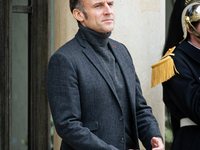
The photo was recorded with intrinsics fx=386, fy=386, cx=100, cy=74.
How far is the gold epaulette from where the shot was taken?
3.09 m

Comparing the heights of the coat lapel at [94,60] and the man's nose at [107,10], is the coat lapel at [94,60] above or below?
below

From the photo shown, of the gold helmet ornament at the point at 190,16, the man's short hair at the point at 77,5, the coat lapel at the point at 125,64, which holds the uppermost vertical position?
the man's short hair at the point at 77,5

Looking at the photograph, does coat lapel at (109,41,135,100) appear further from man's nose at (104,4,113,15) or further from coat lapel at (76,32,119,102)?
man's nose at (104,4,113,15)

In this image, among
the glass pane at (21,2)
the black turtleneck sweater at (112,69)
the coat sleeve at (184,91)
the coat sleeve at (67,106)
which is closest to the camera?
the coat sleeve at (67,106)

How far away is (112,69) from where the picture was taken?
96.4 inches

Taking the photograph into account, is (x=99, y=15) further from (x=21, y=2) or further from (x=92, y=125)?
(x=21, y=2)

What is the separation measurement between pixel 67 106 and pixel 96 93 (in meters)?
0.20

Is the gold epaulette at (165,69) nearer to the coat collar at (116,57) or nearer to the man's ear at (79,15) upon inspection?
the coat collar at (116,57)

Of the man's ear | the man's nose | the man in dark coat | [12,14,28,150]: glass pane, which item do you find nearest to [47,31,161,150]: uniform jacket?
the man in dark coat

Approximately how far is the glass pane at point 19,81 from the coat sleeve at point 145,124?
192 cm

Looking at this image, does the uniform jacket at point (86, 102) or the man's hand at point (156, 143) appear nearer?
the uniform jacket at point (86, 102)

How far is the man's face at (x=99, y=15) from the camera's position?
2.40 meters

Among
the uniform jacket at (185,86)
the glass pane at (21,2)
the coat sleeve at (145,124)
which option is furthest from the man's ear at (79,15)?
the glass pane at (21,2)

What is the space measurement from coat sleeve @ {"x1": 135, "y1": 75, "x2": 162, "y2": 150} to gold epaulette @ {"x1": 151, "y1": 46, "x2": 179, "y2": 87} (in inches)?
22.4
